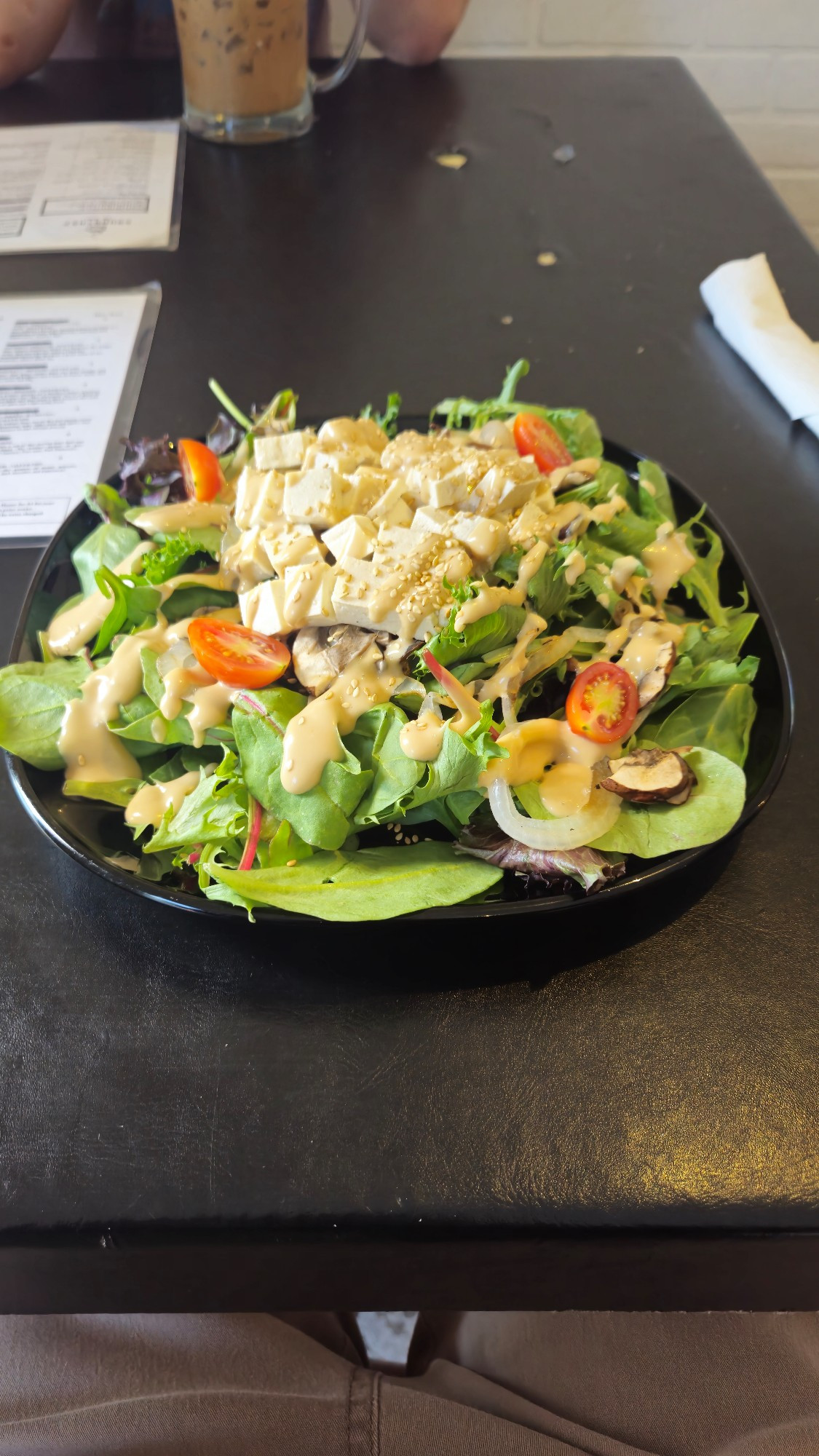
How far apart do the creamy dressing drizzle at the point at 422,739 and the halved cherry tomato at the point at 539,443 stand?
0.37m

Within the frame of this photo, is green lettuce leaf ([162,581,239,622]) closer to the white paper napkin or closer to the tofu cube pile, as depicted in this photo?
the tofu cube pile

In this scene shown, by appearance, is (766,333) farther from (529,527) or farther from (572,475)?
(529,527)

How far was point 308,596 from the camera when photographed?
2.65 feet

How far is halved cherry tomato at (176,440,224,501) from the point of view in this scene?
0.96m

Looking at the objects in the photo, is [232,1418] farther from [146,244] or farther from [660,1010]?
[146,244]

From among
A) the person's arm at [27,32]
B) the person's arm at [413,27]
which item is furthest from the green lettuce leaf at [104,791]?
the person's arm at [413,27]

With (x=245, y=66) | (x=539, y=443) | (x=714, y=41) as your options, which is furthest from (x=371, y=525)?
(x=714, y=41)

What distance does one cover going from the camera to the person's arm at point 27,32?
6.79 feet

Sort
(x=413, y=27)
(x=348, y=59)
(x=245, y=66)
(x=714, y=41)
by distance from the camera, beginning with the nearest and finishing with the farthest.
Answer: (x=245, y=66)
(x=348, y=59)
(x=413, y=27)
(x=714, y=41)

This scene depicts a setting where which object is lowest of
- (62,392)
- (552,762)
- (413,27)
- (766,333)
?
(62,392)

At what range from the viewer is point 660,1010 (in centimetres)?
74

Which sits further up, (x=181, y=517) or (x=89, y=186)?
(x=181, y=517)

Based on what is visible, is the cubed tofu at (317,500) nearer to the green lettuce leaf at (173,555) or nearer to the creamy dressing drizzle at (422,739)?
the green lettuce leaf at (173,555)

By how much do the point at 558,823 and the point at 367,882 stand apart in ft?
0.49
